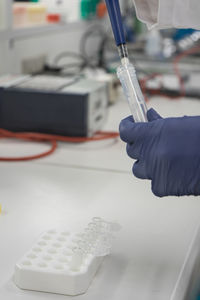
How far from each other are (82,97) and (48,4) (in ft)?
3.51

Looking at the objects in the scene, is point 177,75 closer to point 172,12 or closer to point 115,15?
point 172,12

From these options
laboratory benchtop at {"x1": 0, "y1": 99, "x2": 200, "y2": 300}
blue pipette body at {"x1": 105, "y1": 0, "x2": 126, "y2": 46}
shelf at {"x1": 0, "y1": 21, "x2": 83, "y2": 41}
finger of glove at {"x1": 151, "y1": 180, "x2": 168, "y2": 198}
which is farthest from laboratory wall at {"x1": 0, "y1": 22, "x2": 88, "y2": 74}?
finger of glove at {"x1": 151, "y1": 180, "x2": 168, "y2": 198}

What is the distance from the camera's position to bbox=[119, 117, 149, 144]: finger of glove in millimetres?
732

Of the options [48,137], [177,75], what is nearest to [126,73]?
[48,137]

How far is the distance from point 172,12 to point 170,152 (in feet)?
1.06

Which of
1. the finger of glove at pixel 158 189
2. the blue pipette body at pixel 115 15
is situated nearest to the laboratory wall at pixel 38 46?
the blue pipette body at pixel 115 15

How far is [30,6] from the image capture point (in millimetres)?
1894

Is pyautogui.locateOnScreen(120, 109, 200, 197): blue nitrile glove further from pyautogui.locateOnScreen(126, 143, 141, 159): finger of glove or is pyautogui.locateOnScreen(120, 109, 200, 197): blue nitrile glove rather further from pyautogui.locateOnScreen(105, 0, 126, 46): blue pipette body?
pyautogui.locateOnScreen(105, 0, 126, 46): blue pipette body

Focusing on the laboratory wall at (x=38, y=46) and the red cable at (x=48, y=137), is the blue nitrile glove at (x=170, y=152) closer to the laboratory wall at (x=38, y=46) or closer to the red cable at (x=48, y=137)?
the red cable at (x=48, y=137)

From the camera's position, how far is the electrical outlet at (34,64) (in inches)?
75.7

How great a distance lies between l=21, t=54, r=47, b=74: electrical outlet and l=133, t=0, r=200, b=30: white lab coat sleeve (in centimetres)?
105

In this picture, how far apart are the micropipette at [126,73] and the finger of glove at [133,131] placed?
29mm

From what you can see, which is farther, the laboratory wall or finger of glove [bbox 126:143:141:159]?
the laboratory wall

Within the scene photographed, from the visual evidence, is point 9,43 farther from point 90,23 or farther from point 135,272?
point 135,272
